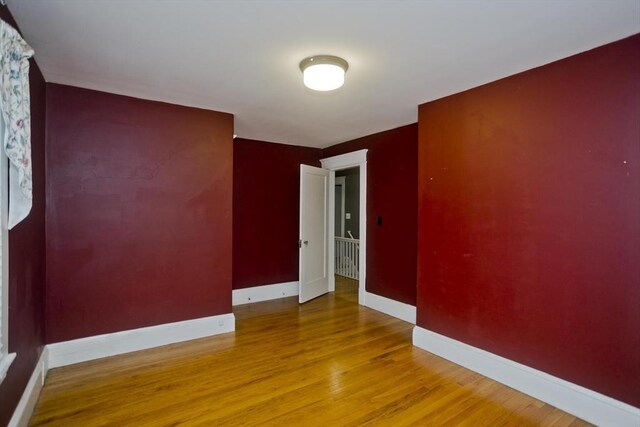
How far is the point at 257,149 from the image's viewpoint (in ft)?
16.3

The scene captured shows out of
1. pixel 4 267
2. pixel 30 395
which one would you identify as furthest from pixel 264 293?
pixel 4 267

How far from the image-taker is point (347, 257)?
6742 millimetres

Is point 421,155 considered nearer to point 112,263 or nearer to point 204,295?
point 204,295

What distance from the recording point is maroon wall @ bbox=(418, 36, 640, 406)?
203 cm

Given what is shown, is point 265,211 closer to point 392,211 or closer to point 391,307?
point 392,211

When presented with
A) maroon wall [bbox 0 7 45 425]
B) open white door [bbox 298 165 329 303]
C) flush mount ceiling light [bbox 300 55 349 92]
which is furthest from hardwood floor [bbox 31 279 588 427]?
flush mount ceiling light [bbox 300 55 349 92]

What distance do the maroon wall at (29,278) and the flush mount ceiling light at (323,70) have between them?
172 cm

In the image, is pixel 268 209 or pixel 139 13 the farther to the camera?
pixel 268 209

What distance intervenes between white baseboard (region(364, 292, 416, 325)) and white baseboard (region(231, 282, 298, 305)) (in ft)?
4.21

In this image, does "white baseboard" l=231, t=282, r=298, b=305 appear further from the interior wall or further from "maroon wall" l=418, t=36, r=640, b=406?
the interior wall

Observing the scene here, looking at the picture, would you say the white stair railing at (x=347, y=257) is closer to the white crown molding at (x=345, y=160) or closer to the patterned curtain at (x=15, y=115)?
the white crown molding at (x=345, y=160)

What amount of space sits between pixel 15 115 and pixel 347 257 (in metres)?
5.72

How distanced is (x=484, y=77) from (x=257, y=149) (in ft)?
10.7

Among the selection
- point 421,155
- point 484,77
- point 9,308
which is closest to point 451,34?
point 484,77
